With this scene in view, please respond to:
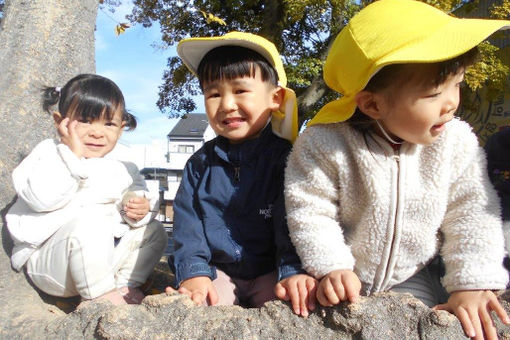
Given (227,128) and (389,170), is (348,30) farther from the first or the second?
(227,128)

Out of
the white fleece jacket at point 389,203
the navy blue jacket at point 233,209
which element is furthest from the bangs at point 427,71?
the navy blue jacket at point 233,209

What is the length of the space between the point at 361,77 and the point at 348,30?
0.66 feet

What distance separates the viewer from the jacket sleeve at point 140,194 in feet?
7.21

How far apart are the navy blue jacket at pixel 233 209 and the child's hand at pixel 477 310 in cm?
74

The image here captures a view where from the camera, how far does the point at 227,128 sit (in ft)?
6.77

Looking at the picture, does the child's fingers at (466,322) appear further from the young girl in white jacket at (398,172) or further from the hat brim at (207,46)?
the hat brim at (207,46)

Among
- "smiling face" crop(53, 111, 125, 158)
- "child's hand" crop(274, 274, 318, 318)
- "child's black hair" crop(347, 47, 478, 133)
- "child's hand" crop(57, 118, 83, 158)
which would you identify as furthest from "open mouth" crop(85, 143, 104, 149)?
"child's black hair" crop(347, 47, 478, 133)

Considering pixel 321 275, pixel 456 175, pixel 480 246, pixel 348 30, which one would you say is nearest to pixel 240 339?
pixel 321 275

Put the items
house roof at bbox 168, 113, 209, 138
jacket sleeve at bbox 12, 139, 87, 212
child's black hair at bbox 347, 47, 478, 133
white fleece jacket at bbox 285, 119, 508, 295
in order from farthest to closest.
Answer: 1. house roof at bbox 168, 113, 209, 138
2. jacket sleeve at bbox 12, 139, 87, 212
3. white fleece jacket at bbox 285, 119, 508, 295
4. child's black hair at bbox 347, 47, 478, 133

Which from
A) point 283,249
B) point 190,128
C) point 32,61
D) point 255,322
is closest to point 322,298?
point 255,322

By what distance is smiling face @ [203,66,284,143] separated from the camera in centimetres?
204

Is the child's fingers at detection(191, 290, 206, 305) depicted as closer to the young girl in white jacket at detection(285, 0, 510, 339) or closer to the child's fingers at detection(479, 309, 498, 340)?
the young girl in white jacket at detection(285, 0, 510, 339)

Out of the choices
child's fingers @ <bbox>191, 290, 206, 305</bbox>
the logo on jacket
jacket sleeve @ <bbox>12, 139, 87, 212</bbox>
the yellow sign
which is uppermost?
the yellow sign

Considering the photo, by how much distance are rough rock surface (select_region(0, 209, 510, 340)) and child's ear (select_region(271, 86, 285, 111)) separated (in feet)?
3.39
